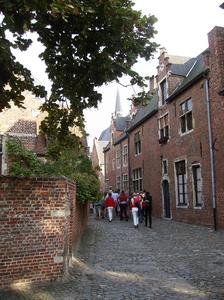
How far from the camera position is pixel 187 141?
15844 mm

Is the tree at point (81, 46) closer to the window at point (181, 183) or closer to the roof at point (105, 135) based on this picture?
the window at point (181, 183)

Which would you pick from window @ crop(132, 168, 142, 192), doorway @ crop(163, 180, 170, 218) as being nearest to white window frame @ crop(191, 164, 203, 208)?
doorway @ crop(163, 180, 170, 218)

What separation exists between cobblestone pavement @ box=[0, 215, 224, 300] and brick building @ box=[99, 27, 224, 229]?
13.0 feet

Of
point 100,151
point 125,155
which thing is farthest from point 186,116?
point 100,151

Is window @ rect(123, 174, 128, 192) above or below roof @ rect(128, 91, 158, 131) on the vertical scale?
below

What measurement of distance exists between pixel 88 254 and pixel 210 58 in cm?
1054

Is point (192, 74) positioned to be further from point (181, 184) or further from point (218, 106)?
point (181, 184)

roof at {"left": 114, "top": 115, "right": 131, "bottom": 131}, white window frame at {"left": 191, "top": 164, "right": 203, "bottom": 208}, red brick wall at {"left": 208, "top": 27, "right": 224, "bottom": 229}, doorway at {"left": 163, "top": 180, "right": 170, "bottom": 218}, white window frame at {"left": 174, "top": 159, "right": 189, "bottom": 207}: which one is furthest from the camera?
roof at {"left": 114, "top": 115, "right": 131, "bottom": 131}

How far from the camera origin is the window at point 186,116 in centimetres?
1589

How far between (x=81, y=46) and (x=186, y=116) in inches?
436

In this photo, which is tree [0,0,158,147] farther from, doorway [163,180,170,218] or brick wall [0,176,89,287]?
doorway [163,180,170,218]

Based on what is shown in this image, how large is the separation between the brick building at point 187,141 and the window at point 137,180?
0.08 metres

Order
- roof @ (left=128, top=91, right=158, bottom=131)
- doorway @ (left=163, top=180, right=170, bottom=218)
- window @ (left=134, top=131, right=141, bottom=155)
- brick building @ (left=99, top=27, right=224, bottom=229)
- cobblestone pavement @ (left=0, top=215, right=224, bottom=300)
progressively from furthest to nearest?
window @ (left=134, top=131, right=141, bottom=155)
roof @ (left=128, top=91, right=158, bottom=131)
doorway @ (left=163, top=180, right=170, bottom=218)
brick building @ (left=99, top=27, right=224, bottom=229)
cobblestone pavement @ (left=0, top=215, right=224, bottom=300)

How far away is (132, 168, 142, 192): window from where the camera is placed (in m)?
24.0
